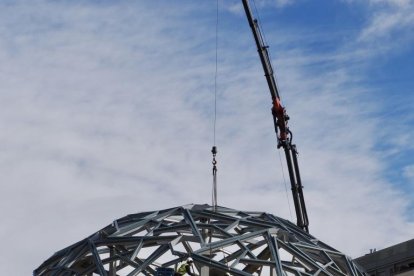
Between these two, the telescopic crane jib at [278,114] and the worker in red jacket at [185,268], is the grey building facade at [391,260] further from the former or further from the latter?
the worker in red jacket at [185,268]

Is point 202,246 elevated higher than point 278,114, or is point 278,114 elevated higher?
point 278,114

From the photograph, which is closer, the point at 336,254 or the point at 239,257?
the point at 239,257

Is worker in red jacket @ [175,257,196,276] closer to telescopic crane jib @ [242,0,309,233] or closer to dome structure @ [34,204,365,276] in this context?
dome structure @ [34,204,365,276]

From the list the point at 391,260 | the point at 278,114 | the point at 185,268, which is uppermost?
the point at 278,114

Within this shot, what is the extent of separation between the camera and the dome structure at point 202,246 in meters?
29.3

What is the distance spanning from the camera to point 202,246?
95.5ft

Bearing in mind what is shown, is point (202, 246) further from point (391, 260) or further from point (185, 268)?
point (391, 260)

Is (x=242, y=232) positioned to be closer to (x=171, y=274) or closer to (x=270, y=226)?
(x=270, y=226)

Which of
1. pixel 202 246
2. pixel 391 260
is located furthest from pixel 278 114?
pixel 202 246

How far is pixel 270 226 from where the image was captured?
31391 mm

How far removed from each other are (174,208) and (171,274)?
13.4 feet

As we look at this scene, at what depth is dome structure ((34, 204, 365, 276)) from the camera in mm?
29288

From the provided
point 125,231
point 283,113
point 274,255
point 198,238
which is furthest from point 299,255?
point 283,113

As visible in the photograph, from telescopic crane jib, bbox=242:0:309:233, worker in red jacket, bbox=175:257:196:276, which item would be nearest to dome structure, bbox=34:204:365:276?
worker in red jacket, bbox=175:257:196:276
